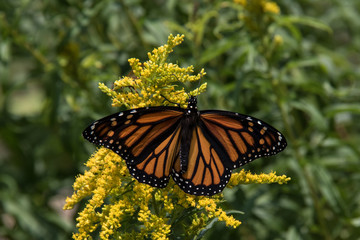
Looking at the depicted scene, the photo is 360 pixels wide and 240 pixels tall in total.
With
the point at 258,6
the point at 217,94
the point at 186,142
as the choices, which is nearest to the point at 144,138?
the point at 186,142

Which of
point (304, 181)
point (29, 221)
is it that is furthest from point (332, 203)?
point (29, 221)

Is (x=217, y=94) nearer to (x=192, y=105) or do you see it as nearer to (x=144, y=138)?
(x=192, y=105)

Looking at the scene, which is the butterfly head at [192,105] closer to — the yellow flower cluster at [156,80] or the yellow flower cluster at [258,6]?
the yellow flower cluster at [156,80]

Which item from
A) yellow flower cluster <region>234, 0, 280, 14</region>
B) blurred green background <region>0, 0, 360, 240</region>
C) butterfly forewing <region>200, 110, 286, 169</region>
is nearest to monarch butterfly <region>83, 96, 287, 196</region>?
butterfly forewing <region>200, 110, 286, 169</region>

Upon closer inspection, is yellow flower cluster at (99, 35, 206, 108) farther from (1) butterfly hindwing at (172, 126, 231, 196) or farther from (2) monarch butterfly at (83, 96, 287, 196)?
(1) butterfly hindwing at (172, 126, 231, 196)

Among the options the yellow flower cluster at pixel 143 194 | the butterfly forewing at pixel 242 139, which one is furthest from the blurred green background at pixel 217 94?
the yellow flower cluster at pixel 143 194

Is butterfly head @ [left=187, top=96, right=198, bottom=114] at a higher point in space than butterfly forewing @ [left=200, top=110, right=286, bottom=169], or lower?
higher

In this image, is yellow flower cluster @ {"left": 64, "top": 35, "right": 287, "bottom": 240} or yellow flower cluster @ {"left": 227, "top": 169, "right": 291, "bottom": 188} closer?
yellow flower cluster @ {"left": 64, "top": 35, "right": 287, "bottom": 240}
